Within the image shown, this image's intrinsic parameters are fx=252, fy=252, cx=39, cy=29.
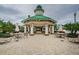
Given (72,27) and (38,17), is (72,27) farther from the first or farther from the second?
(38,17)

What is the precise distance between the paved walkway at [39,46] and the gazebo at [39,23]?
0.39 ft

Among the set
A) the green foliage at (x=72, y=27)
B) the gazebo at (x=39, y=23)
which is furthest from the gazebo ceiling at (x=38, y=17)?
the green foliage at (x=72, y=27)

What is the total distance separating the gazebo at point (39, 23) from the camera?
13.8 ft

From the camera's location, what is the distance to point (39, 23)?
4215 millimetres

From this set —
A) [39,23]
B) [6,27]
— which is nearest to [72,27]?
[39,23]

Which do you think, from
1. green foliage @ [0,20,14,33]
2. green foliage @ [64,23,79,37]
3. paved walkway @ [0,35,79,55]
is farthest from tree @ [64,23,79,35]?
green foliage @ [0,20,14,33]

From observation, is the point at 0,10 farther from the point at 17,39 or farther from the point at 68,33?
the point at 68,33

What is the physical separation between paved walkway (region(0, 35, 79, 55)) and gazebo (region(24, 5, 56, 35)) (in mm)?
120

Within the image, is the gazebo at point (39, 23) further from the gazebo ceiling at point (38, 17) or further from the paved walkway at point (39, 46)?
the paved walkway at point (39, 46)

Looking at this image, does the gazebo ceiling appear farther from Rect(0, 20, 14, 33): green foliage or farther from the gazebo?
Rect(0, 20, 14, 33): green foliage

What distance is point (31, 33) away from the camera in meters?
4.26

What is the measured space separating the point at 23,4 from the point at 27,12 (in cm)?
15

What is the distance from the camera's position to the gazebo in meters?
4.21
